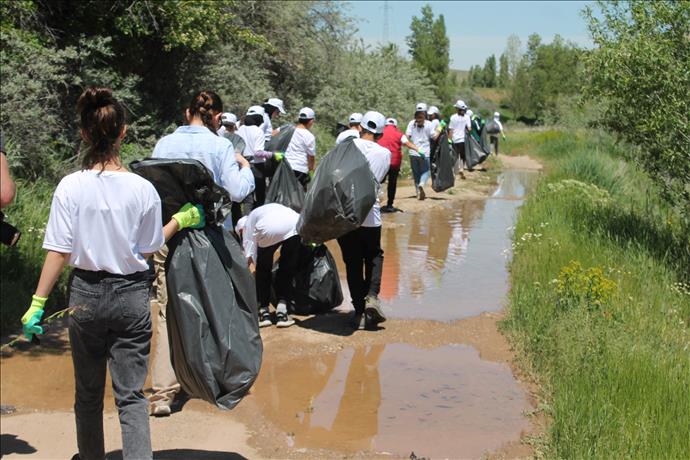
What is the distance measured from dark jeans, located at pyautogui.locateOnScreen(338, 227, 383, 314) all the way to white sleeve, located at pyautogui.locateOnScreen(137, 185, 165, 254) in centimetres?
318

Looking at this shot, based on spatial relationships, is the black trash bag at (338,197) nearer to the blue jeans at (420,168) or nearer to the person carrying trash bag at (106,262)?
the person carrying trash bag at (106,262)

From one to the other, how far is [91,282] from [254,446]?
1541mm

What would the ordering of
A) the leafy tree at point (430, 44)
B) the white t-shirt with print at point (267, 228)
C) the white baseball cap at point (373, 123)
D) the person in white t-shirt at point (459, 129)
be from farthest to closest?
the leafy tree at point (430, 44)
the person in white t-shirt at point (459, 129)
the white baseball cap at point (373, 123)
the white t-shirt with print at point (267, 228)

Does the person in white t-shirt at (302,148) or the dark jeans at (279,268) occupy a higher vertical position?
the person in white t-shirt at (302,148)

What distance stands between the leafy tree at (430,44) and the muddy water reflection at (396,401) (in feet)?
Answer: 214

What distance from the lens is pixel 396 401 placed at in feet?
17.7

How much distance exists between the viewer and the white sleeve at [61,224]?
3.66 metres

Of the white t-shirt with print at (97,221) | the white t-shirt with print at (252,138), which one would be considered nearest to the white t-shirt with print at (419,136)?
the white t-shirt with print at (252,138)

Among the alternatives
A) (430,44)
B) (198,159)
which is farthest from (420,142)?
(430,44)

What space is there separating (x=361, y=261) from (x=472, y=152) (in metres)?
12.9

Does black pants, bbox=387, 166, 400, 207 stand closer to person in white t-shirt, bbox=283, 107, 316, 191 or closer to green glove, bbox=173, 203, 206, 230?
person in white t-shirt, bbox=283, 107, 316, 191

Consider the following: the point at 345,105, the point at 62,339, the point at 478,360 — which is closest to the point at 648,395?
the point at 478,360

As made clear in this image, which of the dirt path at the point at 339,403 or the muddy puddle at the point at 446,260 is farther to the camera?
the muddy puddle at the point at 446,260

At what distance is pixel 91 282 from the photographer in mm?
3686
